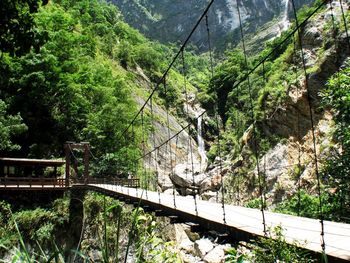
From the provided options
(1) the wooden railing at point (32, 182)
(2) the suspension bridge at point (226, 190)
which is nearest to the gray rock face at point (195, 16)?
(2) the suspension bridge at point (226, 190)

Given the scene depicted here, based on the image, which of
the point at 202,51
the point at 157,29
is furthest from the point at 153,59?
the point at 157,29

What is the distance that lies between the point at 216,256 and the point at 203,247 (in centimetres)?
113

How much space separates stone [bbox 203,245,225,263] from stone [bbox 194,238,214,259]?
1.48 feet

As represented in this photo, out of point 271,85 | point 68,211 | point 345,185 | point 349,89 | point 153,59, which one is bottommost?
point 68,211

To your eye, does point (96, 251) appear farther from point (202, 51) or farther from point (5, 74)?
point (202, 51)

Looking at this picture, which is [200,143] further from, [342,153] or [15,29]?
[15,29]

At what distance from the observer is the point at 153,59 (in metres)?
31.4

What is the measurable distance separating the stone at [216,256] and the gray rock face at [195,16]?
51.2 m

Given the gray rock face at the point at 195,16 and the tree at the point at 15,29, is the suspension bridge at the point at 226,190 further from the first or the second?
the gray rock face at the point at 195,16

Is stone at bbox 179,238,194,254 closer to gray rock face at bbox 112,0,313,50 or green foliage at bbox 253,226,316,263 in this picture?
green foliage at bbox 253,226,316,263

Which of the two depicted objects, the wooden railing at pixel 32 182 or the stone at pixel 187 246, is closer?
the stone at pixel 187 246

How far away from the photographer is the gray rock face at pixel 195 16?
58.5m

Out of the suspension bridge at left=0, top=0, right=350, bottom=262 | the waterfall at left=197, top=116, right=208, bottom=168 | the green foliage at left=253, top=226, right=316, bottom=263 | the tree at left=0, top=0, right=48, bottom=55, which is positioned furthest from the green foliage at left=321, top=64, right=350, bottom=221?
the waterfall at left=197, top=116, right=208, bottom=168

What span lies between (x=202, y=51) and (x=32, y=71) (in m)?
49.6
